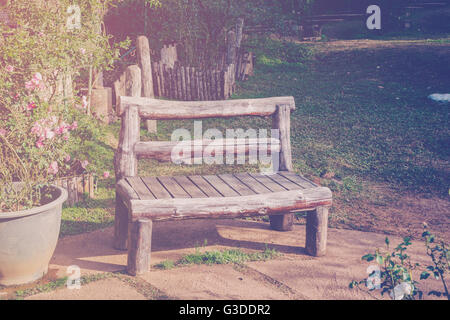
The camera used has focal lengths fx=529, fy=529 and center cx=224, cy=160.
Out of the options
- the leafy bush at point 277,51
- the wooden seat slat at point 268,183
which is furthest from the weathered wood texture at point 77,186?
the leafy bush at point 277,51

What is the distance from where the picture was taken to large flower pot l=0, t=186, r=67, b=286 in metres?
3.59

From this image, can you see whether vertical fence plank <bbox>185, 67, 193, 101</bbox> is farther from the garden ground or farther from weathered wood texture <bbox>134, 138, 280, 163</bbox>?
weathered wood texture <bbox>134, 138, 280, 163</bbox>

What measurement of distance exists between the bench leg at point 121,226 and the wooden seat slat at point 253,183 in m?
1.05

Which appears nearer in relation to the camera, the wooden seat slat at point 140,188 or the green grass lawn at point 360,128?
the wooden seat slat at point 140,188

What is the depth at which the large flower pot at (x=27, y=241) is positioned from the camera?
3.59 meters

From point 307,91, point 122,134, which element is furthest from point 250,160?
point 307,91

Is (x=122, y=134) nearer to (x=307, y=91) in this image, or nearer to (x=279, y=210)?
(x=279, y=210)

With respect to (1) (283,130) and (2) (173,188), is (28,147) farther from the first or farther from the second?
(1) (283,130)

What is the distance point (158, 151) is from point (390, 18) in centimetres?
1565

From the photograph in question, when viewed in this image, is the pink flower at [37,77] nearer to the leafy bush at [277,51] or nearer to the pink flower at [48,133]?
the pink flower at [48,133]

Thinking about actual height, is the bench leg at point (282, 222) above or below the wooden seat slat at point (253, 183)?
below

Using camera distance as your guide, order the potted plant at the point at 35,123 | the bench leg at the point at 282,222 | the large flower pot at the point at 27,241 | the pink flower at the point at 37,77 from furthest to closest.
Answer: the bench leg at the point at 282,222, the pink flower at the point at 37,77, the potted plant at the point at 35,123, the large flower pot at the point at 27,241

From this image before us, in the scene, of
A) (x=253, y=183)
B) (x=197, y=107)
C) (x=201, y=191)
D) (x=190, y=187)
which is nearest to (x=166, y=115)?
(x=197, y=107)

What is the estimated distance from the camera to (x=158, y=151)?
180 inches
